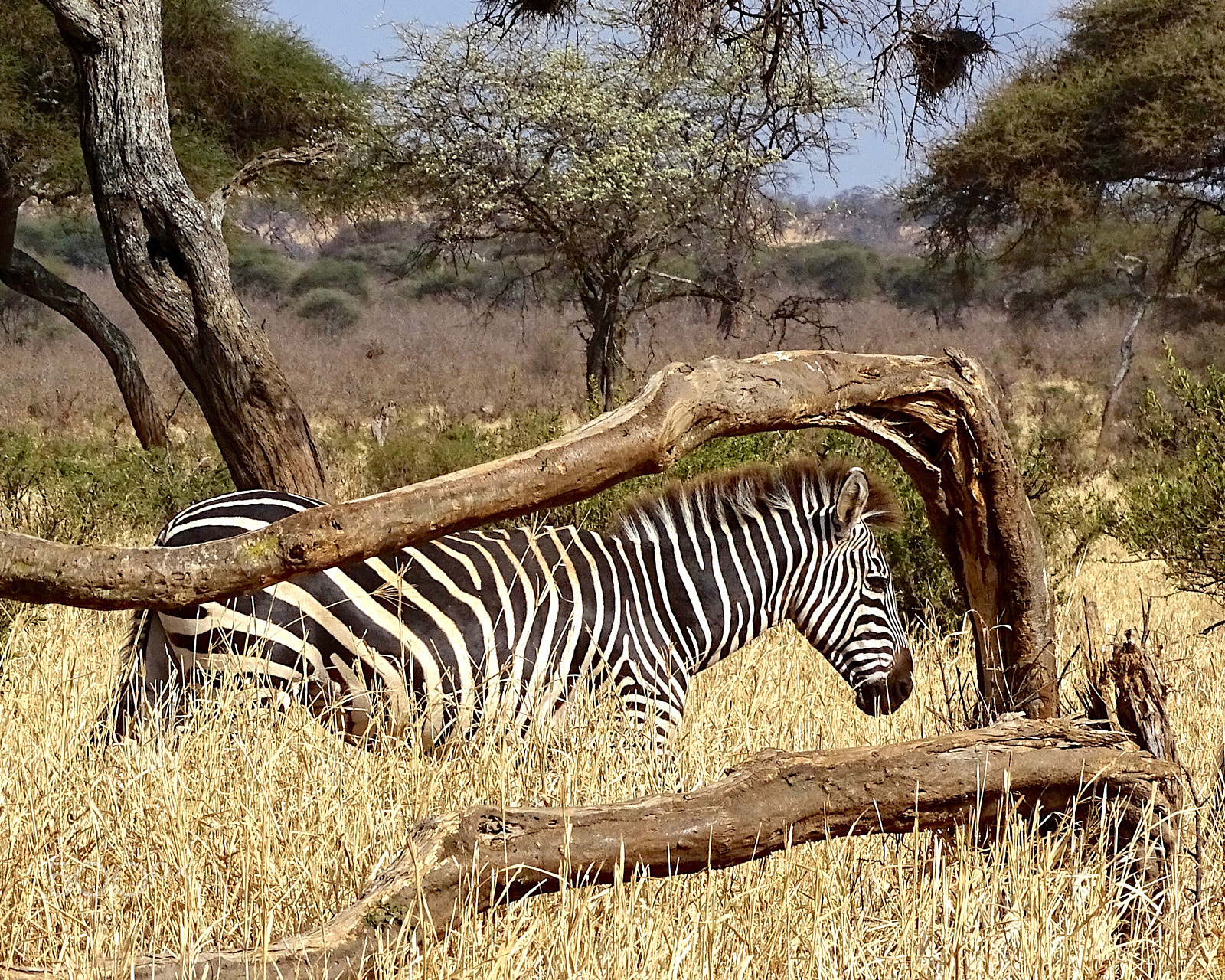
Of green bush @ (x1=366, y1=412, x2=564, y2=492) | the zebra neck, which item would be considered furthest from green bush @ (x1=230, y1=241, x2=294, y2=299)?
the zebra neck

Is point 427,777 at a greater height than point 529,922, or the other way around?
point 427,777

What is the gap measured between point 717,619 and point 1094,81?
13023 mm

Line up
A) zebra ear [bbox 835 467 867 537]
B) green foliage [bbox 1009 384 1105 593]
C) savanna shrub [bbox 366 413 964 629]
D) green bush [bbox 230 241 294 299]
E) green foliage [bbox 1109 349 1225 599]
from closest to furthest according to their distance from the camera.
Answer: zebra ear [bbox 835 467 867 537], green foliage [bbox 1109 349 1225 599], savanna shrub [bbox 366 413 964 629], green foliage [bbox 1009 384 1105 593], green bush [bbox 230 241 294 299]

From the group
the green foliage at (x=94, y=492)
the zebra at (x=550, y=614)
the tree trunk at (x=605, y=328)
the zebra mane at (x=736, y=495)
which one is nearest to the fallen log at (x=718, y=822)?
the zebra at (x=550, y=614)

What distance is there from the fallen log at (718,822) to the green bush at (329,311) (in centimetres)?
3639

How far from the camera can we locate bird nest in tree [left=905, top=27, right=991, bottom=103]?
7.38 m

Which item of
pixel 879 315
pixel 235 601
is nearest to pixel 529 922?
pixel 235 601

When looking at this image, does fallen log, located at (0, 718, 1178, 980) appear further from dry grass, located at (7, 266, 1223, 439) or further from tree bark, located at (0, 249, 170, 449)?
dry grass, located at (7, 266, 1223, 439)

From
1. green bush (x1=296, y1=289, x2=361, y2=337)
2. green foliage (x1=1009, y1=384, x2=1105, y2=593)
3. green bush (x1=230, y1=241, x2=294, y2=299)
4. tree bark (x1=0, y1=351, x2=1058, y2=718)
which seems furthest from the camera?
green bush (x1=230, y1=241, x2=294, y2=299)

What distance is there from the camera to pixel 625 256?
17.1m

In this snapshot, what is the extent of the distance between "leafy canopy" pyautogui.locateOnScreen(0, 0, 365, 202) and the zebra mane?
33.2ft

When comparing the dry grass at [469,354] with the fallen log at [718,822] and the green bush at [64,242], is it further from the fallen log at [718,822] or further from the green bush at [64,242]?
the fallen log at [718,822]

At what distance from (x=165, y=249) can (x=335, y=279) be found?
38242mm

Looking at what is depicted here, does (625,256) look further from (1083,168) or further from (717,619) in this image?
(717,619)
